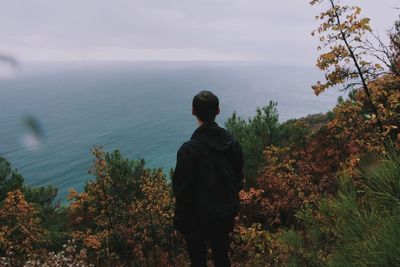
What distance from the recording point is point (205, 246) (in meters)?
3.47

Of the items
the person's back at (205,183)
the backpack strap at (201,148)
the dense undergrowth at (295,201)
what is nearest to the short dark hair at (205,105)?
the person's back at (205,183)

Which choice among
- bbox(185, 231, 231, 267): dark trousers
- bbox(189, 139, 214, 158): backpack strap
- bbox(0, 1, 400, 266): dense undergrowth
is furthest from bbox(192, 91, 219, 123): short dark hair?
bbox(0, 1, 400, 266): dense undergrowth

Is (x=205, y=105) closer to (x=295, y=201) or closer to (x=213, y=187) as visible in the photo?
(x=213, y=187)

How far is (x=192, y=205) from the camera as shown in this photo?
3.22 metres

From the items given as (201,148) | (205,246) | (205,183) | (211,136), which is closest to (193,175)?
(205,183)

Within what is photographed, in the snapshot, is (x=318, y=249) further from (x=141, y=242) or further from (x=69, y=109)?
(x=69, y=109)

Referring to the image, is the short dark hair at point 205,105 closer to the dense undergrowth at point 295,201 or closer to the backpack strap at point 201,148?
the backpack strap at point 201,148

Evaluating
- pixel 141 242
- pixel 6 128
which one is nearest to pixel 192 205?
pixel 141 242

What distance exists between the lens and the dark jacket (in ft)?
10.3

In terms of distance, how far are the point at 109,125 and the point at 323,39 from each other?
142m

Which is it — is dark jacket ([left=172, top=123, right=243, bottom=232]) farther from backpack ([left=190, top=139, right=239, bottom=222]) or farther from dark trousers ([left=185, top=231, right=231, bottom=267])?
dark trousers ([left=185, top=231, right=231, bottom=267])

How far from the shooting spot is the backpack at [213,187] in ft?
10.3

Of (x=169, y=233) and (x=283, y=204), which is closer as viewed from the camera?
(x=283, y=204)

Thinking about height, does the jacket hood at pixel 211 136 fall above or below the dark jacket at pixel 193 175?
above
